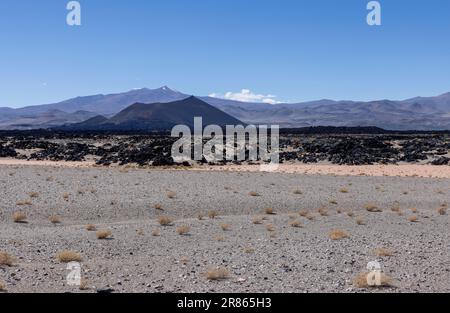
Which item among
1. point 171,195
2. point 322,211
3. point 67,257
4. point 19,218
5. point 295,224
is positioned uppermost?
point 67,257

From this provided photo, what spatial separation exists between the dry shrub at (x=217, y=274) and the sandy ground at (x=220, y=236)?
113 millimetres

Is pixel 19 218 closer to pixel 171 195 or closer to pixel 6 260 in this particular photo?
pixel 6 260

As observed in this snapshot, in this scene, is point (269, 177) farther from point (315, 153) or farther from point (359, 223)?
point (315, 153)

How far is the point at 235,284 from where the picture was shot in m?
9.91

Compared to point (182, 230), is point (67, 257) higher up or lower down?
higher up

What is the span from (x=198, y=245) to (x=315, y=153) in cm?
4112

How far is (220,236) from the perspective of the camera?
14.8m

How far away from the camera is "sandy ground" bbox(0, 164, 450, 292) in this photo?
33.6ft

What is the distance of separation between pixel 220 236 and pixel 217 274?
14.8 feet

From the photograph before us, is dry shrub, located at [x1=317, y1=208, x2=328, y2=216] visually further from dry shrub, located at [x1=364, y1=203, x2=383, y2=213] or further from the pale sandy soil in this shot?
the pale sandy soil

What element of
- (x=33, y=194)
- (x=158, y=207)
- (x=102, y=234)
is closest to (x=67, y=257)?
(x=102, y=234)

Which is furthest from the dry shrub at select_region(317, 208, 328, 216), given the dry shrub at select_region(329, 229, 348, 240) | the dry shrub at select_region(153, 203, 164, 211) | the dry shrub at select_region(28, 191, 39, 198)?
the dry shrub at select_region(28, 191, 39, 198)

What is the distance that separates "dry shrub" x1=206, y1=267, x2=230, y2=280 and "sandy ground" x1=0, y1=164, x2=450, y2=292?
0.37 ft
